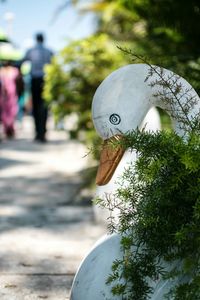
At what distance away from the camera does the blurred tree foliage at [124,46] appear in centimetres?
501

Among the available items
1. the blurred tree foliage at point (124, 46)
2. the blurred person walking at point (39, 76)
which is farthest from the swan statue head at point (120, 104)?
the blurred person walking at point (39, 76)

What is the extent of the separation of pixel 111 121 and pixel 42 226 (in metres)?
2.51

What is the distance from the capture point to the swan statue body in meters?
2.74

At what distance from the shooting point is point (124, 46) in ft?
14.1

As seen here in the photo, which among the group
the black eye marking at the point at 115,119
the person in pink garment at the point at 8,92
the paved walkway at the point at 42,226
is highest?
the black eye marking at the point at 115,119

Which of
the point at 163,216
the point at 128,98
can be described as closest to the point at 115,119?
the point at 128,98

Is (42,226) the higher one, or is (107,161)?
(107,161)

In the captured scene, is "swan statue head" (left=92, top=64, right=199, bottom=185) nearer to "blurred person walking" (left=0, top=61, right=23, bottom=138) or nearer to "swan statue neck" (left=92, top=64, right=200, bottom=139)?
"swan statue neck" (left=92, top=64, right=200, bottom=139)

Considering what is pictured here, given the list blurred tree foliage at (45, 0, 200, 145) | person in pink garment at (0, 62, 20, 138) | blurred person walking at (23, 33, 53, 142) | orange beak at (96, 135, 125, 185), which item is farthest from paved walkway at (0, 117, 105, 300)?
person in pink garment at (0, 62, 20, 138)

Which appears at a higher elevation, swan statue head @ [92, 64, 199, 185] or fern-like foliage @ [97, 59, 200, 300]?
swan statue head @ [92, 64, 199, 185]

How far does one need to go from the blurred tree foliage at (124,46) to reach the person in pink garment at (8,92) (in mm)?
3436

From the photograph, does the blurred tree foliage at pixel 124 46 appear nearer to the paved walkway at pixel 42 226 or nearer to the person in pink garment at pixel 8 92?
the paved walkway at pixel 42 226

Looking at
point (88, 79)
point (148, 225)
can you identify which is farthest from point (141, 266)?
point (88, 79)

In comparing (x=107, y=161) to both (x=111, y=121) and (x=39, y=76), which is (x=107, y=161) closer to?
(x=111, y=121)
